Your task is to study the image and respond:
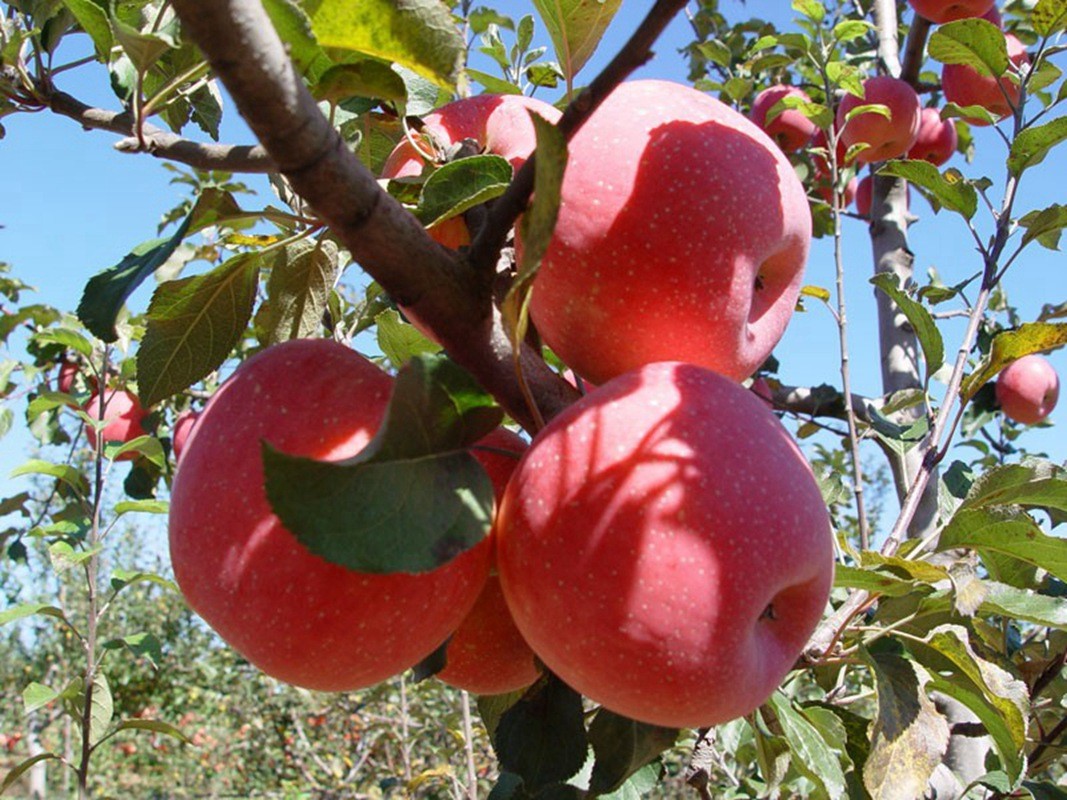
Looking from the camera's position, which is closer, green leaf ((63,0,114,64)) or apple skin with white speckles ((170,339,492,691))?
apple skin with white speckles ((170,339,492,691))

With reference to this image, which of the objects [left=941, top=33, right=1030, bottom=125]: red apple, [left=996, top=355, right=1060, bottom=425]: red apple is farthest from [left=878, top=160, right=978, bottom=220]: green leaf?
[left=996, top=355, right=1060, bottom=425]: red apple

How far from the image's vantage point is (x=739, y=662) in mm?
563

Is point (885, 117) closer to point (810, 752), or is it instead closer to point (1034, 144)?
point (1034, 144)

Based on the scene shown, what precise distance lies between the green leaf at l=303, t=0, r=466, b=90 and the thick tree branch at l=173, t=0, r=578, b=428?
12 centimetres

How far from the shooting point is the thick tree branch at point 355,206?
0.43m

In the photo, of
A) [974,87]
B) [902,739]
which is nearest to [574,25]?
[902,739]

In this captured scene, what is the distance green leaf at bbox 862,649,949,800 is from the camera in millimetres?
838

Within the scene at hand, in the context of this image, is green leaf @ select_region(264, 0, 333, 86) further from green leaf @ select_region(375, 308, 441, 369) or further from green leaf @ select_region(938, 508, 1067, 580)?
green leaf @ select_region(938, 508, 1067, 580)

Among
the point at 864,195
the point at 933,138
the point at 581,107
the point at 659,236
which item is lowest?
the point at 864,195

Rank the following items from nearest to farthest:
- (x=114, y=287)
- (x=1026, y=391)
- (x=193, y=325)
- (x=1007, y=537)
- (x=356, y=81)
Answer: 1. (x=356, y=81)
2. (x=114, y=287)
3. (x=193, y=325)
4. (x=1007, y=537)
5. (x=1026, y=391)

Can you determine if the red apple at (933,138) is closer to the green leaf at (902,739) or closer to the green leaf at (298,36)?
the green leaf at (902,739)

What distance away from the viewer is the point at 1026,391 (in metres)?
3.33

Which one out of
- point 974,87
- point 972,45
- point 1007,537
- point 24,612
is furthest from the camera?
point 974,87

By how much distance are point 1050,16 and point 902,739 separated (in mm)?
1400
